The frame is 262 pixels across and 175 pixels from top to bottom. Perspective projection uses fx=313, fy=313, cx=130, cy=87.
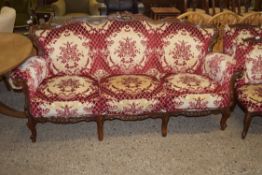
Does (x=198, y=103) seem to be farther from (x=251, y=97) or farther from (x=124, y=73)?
(x=124, y=73)

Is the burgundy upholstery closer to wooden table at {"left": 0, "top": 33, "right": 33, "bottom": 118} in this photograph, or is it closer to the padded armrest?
wooden table at {"left": 0, "top": 33, "right": 33, "bottom": 118}

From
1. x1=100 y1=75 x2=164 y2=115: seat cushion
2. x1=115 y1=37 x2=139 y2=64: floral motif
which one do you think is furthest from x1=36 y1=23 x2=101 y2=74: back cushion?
x1=100 y1=75 x2=164 y2=115: seat cushion

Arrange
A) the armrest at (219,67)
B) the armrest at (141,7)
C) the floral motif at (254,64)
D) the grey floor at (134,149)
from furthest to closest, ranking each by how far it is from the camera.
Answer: the armrest at (141,7)
the floral motif at (254,64)
the armrest at (219,67)
the grey floor at (134,149)

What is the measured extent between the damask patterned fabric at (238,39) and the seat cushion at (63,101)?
1312 millimetres

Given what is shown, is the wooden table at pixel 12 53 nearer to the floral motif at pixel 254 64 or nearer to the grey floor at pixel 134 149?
the grey floor at pixel 134 149


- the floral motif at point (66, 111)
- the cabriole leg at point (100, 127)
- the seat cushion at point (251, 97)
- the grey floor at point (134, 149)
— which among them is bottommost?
the grey floor at point (134, 149)

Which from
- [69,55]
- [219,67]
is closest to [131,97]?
[69,55]

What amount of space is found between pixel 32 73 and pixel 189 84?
4.18ft

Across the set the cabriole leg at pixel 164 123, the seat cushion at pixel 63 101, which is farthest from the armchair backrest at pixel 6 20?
the cabriole leg at pixel 164 123

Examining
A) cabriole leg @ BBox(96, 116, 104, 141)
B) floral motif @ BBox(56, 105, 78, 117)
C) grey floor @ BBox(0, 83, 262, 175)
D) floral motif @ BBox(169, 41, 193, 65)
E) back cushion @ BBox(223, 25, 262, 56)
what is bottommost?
grey floor @ BBox(0, 83, 262, 175)

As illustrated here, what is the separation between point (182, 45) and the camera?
9.37 ft

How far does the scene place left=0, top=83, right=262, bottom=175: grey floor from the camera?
2.28m

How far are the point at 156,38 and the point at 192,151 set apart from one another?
3.49 ft

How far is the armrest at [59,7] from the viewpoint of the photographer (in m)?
5.56
